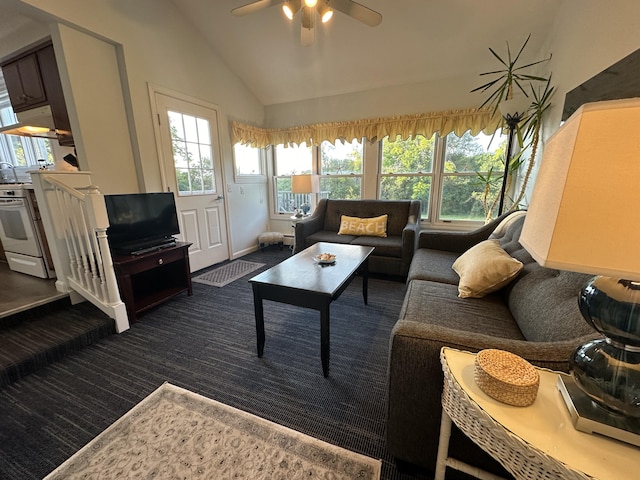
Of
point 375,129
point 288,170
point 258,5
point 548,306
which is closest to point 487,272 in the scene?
point 548,306

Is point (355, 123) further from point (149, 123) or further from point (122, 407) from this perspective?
point (122, 407)

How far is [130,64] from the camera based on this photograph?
2.57 metres

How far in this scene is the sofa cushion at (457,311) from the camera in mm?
1344

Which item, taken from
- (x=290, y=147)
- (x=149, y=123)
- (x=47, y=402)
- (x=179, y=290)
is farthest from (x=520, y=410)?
(x=290, y=147)

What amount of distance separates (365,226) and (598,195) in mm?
3057

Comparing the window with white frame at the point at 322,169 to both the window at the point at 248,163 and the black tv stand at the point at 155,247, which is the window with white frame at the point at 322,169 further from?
the black tv stand at the point at 155,247

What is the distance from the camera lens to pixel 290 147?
15.0ft

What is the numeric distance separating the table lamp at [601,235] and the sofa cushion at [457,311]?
2.29 feet

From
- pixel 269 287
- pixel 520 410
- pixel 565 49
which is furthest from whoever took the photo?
pixel 565 49

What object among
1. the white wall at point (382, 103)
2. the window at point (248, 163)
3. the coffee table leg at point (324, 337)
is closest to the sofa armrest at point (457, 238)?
the coffee table leg at point (324, 337)

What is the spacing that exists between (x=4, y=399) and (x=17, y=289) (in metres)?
1.32

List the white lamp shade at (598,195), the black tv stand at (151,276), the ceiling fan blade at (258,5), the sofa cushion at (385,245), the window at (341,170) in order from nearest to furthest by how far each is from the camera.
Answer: the white lamp shade at (598,195) < the ceiling fan blade at (258,5) < the black tv stand at (151,276) < the sofa cushion at (385,245) < the window at (341,170)

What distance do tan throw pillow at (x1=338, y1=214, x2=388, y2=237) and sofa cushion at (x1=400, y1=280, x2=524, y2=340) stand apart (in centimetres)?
169

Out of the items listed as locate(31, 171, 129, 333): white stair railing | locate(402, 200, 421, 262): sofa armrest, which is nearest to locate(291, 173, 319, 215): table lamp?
locate(402, 200, 421, 262): sofa armrest
